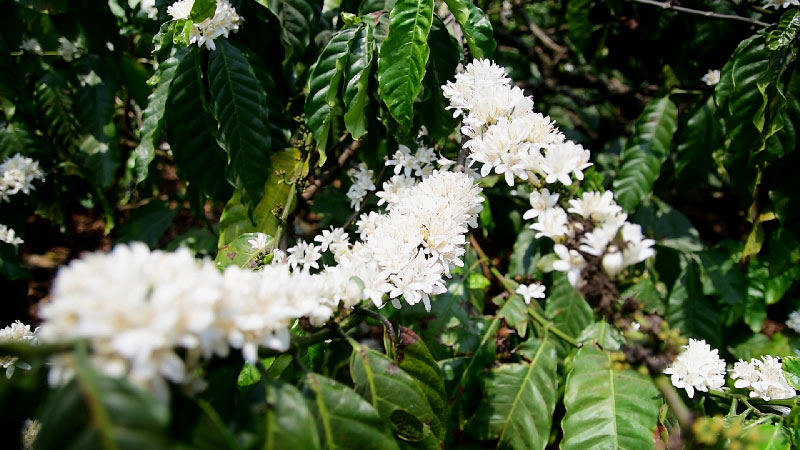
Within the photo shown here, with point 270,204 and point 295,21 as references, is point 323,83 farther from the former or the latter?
point 270,204

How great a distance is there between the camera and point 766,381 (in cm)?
Answer: 141

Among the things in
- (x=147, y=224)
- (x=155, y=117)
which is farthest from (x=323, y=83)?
(x=147, y=224)

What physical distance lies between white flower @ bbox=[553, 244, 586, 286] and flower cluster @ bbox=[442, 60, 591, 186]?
170 millimetres

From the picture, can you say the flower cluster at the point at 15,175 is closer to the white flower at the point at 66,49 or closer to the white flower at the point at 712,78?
the white flower at the point at 66,49

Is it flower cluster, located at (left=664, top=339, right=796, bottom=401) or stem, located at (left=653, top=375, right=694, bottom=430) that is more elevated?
flower cluster, located at (left=664, top=339, right=796, bottom=401)

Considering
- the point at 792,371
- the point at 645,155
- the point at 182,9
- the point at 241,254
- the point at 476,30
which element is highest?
the point at 645,155

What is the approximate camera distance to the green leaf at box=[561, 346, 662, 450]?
55.4 inches

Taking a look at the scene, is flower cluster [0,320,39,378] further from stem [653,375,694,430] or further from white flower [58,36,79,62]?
white flower [58,36,79,62]

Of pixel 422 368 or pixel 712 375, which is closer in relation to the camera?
pixel 422 368

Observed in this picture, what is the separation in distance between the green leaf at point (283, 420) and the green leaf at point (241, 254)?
61 cm

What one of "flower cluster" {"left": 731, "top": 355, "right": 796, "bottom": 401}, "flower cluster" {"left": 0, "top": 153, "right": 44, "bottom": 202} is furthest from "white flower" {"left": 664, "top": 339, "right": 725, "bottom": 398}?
"flower cluster" {"left": 0, "top": 153, "right": 44, "bottom": 202}

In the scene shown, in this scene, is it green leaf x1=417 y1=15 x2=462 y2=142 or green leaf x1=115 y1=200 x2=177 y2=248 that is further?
green leaf x1=115 y1=200 x2=177 y2=248

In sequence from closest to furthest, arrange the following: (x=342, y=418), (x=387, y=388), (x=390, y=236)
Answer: (x=342, y=418) < (x=387, y=388) < (x=390, y=236)

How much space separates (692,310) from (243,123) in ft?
6.45
